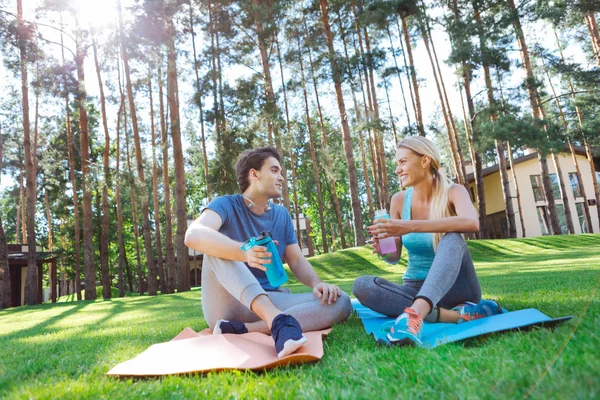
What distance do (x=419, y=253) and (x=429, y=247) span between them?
10 centimetres

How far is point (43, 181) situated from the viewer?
950 inches

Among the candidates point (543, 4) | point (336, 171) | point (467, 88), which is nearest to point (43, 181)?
point (336, 171)

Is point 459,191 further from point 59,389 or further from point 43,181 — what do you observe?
point 43,181

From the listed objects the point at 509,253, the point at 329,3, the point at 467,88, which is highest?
the point at 329,3

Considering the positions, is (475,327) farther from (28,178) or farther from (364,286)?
(28,178)

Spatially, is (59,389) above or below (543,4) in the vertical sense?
below

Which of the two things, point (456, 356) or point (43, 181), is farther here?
point (43, 181)

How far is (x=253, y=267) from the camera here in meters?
2.57

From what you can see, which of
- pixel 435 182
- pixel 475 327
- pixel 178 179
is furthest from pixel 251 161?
pixel 178 179

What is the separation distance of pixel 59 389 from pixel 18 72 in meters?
16.7

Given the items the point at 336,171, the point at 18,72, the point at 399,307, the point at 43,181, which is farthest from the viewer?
the point at 43,181

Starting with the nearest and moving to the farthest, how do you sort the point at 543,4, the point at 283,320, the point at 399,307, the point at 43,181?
the point at 283,320
the point at 399,307
the point at 543,4
the point at 43,181

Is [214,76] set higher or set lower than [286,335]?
higher

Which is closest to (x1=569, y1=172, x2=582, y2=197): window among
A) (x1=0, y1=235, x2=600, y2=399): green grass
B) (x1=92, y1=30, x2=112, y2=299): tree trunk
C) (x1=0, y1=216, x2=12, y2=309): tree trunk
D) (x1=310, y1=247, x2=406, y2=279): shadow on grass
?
(x1=310, y1=247, x2=406, y2=279): shadow on grass
